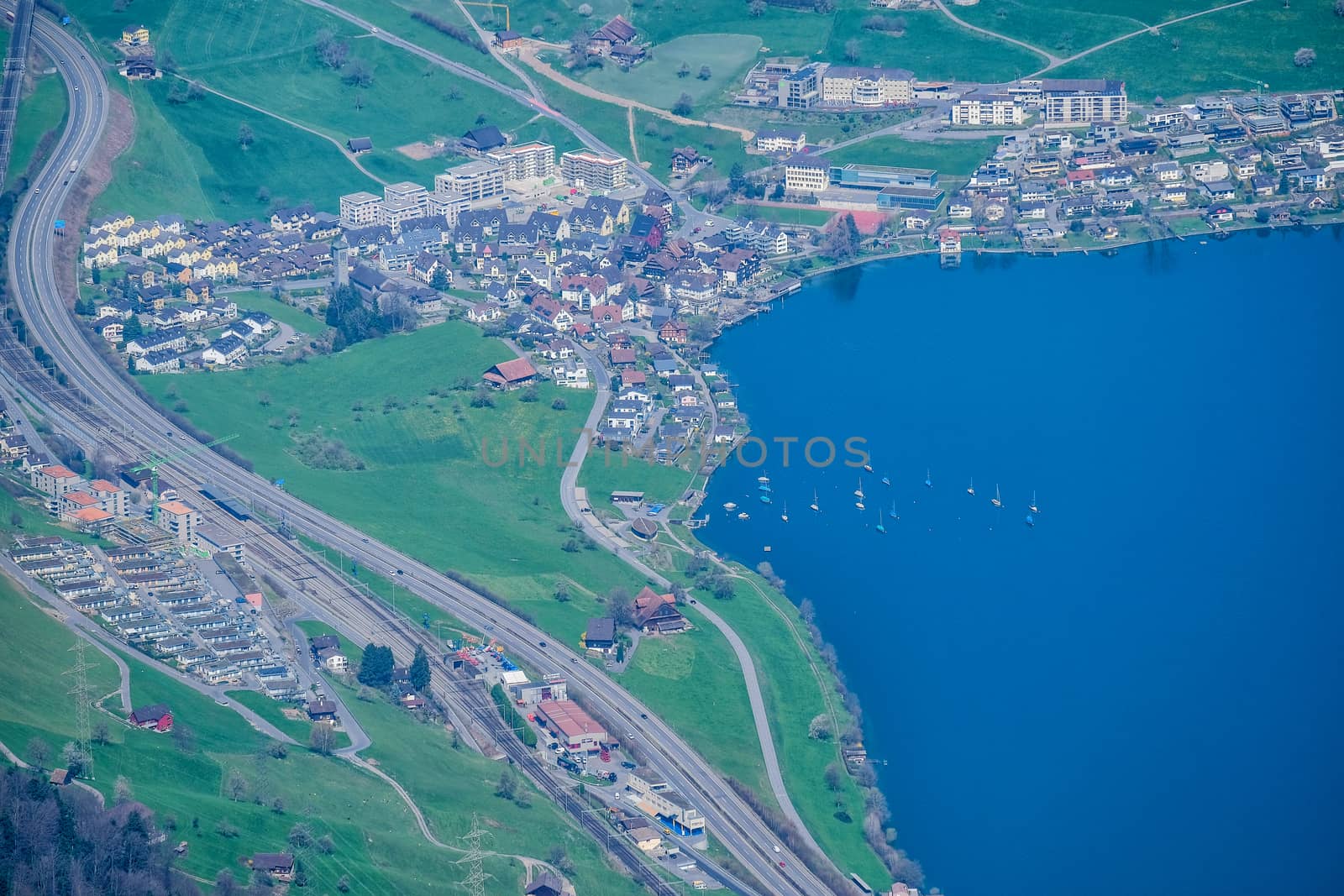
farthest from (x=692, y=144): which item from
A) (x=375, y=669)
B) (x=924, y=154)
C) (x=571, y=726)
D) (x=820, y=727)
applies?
(x=571, y=726)

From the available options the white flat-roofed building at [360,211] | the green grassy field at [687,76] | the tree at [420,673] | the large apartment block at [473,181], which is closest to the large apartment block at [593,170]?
the large apartment block at [473,181]

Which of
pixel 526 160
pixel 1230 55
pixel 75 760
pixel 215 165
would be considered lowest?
pixel 75 760

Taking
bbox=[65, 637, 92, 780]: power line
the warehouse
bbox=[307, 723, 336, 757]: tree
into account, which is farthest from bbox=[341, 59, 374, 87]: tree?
bbox=[307, 723, 336, 757]: tree

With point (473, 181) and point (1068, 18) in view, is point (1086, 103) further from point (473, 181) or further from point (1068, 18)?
point (473, 181)

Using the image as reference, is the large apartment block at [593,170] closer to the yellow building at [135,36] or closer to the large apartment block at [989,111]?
the large apartment block at [989,111]

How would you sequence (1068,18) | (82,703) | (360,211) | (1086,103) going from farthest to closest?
1. (1068,18)
2. (1086,103)
3. (360,211)
4. (82,703)

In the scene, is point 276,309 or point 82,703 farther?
point 276,309

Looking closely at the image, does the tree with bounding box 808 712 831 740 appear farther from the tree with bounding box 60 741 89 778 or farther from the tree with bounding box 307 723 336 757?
the tree with bounding box 60 741 89 778
